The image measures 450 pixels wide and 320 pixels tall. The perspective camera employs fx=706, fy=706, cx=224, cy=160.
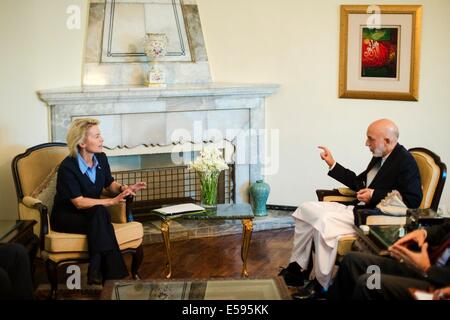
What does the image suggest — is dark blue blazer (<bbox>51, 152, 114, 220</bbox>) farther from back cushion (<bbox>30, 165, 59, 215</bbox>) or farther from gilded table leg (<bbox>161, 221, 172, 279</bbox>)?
gilded table leg (<bbox>161, 221, 172, 279</bbox>)

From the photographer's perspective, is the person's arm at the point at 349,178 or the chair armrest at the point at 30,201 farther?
the person's arm at the point at 349,178

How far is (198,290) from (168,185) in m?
2.72

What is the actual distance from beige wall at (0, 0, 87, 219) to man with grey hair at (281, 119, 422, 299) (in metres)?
2.25

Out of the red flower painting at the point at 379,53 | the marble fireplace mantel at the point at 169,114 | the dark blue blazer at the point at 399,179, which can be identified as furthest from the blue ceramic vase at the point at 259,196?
the dark blue blazer at the point at 399,179

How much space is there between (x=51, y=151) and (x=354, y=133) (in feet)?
8.78

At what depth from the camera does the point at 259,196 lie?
6.26 m

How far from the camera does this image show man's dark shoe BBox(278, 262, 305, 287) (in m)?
4.71

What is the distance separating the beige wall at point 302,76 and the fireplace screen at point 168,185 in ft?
1.98

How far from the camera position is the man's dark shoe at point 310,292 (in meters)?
4.50

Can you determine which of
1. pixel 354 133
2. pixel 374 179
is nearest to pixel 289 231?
pixel 354 133

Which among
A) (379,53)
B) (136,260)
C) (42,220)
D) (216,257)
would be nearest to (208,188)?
(216,257)

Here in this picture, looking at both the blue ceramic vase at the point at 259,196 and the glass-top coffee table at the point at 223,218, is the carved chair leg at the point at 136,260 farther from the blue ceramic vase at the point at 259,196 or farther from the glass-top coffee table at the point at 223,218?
the blue ceramic vase at the point at 259,196

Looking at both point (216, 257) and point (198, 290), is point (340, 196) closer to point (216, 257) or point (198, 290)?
point (216, 257)
